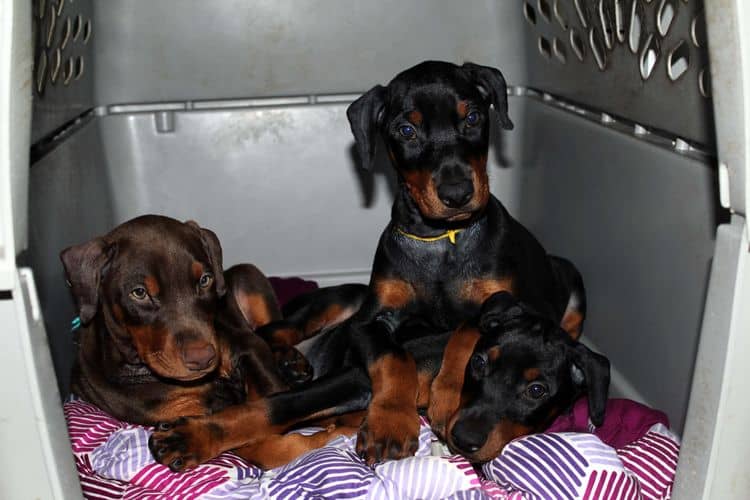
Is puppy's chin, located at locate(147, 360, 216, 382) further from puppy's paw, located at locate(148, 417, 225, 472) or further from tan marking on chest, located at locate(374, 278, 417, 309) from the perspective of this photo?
tan marking on chest, located at locate(374, 278, 417, 309)

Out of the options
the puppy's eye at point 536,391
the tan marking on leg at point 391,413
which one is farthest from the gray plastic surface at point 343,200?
the tan marking on leg at point 391,413

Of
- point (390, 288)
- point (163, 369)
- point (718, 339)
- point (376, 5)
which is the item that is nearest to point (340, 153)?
point (376, 5)

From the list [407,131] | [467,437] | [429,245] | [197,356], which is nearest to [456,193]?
[407,131]

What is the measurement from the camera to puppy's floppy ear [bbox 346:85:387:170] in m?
3.61

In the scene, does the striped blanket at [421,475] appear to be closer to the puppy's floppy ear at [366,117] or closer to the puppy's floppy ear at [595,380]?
the puppy's floppy ear at [595,380]

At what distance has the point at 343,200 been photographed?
199 inches

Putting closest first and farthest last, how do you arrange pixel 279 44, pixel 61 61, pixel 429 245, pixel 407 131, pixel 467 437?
pixel 467 437, pixel 407 131, pixel 429 245, pixel 61 61, pixel 279 44

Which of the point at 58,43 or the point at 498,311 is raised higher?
the point at 58,43

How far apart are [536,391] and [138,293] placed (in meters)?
1.49

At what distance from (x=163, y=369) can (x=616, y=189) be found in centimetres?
217

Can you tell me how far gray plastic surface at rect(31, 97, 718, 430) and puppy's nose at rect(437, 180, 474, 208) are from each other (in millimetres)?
855

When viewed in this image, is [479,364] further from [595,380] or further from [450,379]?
[595,380]

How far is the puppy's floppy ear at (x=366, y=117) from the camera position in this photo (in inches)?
142

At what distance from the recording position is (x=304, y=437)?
3281 millimetres
